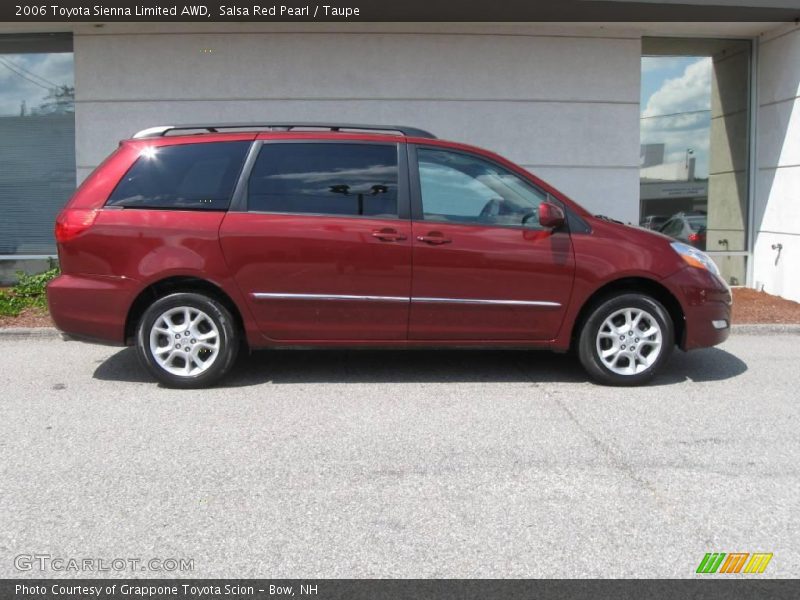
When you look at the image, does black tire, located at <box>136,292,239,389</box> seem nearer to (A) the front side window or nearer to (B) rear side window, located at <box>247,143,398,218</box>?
(B) rear side window, located at <box>247,143,398,218</box>

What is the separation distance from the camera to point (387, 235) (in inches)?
233

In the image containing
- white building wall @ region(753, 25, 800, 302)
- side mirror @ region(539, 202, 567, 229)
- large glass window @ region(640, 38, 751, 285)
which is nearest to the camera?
side mirror @ region(539, 202, 567, 229)

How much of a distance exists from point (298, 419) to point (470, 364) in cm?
205

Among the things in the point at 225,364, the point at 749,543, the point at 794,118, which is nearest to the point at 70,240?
the point at 225,364

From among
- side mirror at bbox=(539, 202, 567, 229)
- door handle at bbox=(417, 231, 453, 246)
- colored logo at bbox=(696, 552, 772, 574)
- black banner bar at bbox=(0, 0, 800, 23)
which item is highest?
black banner bar at bbox=(0, 0, 800, 23)

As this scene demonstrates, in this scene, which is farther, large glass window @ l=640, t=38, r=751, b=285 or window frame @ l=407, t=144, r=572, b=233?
large glass window @ l=640, t=38, r=751, b=285

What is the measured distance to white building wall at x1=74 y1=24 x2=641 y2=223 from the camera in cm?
998

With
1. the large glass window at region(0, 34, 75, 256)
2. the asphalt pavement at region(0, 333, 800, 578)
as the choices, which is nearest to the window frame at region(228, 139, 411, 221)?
the asphalt pavement at region(0, 333, 800, 578)

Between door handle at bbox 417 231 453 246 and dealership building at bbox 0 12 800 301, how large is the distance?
4577 millimetres

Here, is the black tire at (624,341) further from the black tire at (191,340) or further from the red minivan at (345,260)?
the black tire at (191,340)
